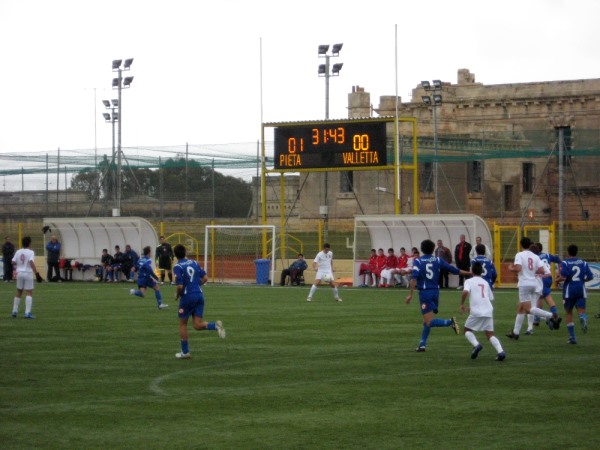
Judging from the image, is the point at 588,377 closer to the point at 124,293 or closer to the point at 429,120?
the point at 124,293

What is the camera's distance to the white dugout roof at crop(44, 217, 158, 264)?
145ft

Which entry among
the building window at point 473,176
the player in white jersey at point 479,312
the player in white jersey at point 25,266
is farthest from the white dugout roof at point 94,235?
the player in white jersey at point 479,312

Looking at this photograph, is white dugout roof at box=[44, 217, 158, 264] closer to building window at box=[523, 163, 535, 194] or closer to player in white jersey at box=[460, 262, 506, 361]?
building window at box=[523, 163, 535, 194]

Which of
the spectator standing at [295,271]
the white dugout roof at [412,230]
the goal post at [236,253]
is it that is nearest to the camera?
the white dugout roof at [412,230]

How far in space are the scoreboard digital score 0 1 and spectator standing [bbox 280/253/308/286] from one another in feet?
11.7

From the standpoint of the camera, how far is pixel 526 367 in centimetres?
1595

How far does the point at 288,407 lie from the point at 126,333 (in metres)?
9.83

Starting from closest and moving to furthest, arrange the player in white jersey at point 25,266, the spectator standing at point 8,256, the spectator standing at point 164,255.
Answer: the player in white jersey at point 25,266, the spectator standing at point 164,255, the spectator standing at point 8,256

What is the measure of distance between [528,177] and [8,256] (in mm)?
31795

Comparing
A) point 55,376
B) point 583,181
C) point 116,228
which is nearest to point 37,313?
point 55,376

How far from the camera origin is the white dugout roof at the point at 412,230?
3869cm

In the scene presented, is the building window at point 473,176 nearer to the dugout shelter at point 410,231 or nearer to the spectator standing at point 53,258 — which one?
the dugout shelter at point 410,231

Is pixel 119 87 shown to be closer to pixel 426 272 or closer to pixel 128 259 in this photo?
pixel 128 259

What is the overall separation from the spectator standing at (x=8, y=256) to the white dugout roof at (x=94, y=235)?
208 centimetres
